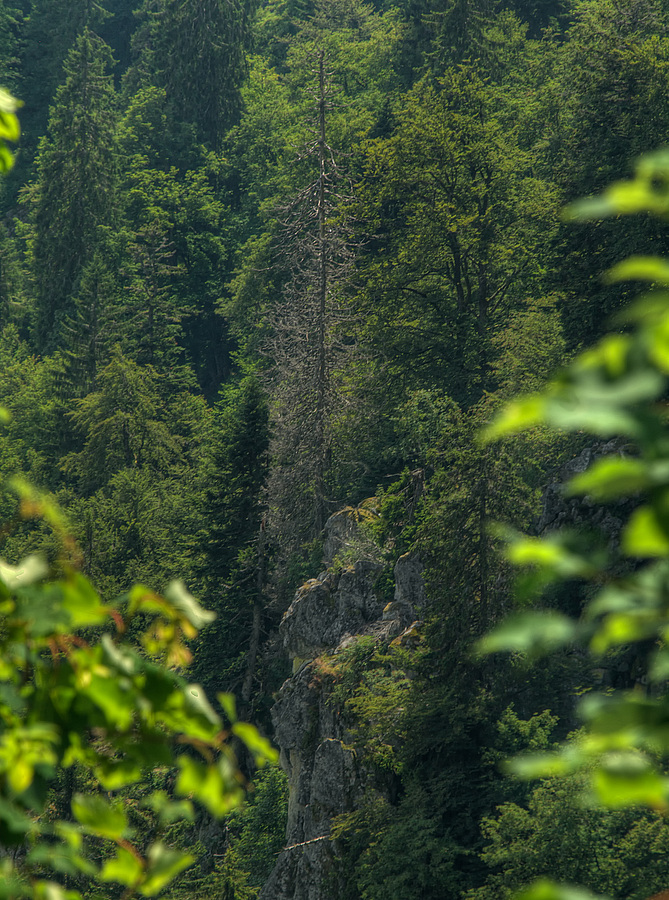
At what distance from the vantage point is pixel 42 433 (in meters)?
35.5

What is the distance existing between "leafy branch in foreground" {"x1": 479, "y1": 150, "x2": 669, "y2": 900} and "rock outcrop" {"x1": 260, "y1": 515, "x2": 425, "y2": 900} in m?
13.0

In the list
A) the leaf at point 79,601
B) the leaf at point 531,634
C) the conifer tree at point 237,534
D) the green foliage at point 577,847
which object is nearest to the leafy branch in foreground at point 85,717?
the leaf at point 79,601

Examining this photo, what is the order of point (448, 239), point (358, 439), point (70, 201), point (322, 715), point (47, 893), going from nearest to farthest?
point (47, 893), point (322, 715), point (358, 439), point (448, 239), point (70, 201)

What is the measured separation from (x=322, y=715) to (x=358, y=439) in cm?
830

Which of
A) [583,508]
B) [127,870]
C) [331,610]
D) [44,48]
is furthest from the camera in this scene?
[44,48]

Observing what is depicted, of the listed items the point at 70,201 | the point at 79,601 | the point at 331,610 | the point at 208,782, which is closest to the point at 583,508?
the point at 331,610

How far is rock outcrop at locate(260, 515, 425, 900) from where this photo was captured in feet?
45.1

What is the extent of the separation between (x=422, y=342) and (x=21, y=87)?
3991 cm

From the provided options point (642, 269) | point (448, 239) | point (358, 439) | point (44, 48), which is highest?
point (44, 48)

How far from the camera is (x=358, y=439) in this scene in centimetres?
2231

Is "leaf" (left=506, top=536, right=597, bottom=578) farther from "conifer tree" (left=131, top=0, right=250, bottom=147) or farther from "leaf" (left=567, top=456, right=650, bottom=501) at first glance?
"conifer tree" (left=131, top=0, right=250, bottom=147)

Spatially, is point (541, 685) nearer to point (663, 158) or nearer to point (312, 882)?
point (312, 882)

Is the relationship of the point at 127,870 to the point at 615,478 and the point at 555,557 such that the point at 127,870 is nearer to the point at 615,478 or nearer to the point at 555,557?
the point at 555,557

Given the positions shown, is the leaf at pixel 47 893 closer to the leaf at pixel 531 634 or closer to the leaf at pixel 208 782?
the leaf at pixel 208 782
